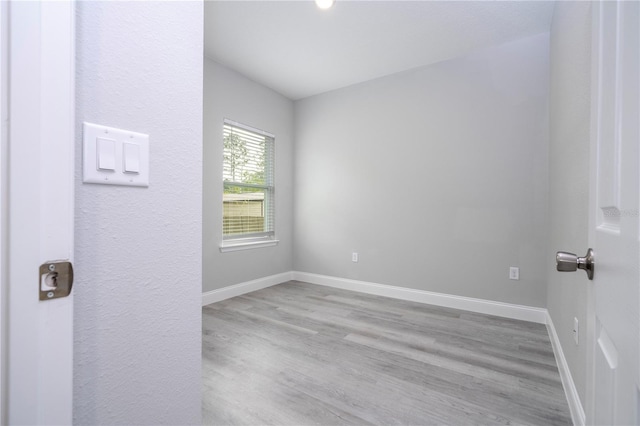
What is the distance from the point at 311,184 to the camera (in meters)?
4.05

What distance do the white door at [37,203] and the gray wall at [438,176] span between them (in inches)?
122

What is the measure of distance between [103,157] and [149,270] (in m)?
0.26

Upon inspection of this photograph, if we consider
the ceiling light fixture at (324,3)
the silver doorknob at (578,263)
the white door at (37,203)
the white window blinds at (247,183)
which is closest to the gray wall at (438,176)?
the white window blinds at (247,183)

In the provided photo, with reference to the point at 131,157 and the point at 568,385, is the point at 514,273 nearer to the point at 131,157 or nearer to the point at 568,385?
the point at 568,385

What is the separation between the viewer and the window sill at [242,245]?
3.29m

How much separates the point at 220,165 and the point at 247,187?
1.62ft

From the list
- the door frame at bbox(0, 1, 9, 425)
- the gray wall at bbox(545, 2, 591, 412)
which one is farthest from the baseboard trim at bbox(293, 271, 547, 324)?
the door frame at bbox(0, 1, 9, 425)

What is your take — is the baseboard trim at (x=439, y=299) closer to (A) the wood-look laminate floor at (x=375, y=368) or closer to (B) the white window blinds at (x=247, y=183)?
(A) the wood-look laminate floor at (x=375, y=368)

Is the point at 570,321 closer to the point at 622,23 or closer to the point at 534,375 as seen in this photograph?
the point at 534,375

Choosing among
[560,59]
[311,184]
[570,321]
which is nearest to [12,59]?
[570,321]

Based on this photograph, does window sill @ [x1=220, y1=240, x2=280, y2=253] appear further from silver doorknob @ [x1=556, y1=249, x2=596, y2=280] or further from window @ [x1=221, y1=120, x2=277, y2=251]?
silver doorknob @ [x1=556, y1=249, x2=596, y2=280]

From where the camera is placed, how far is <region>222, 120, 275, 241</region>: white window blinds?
3.39 meters

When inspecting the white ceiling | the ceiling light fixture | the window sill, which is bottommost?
the window sill

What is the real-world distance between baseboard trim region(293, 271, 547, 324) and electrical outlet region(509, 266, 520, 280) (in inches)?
10.2
